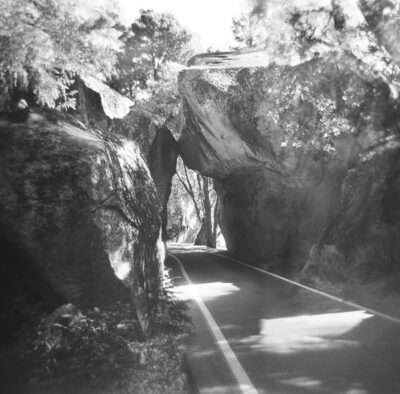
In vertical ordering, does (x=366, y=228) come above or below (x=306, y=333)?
above

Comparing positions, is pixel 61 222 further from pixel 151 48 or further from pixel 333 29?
pixel 151 48

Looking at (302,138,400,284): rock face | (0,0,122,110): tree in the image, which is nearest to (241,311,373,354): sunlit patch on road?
(302,138,400,284): rock face

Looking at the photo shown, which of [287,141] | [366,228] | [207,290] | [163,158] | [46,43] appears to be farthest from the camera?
[163,158]

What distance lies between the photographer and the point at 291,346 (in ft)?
24.0

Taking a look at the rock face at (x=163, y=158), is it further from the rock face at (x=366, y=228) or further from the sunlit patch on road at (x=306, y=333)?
the sunlit patch on road at (x=306, y=333)

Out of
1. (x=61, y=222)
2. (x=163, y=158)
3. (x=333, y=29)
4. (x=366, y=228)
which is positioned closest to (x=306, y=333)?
(x=61, y=222)

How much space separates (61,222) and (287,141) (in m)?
10.9

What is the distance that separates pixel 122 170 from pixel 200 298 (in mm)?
5910

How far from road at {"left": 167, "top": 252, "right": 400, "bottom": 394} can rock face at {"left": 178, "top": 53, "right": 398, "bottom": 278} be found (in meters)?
3.78

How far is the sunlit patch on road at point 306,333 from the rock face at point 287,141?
403 centimetres

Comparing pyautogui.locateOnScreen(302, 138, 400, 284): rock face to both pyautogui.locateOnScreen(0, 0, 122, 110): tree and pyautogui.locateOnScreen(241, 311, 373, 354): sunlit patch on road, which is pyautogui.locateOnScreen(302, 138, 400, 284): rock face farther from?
pyautogui.locateOnScreen(0, 0, 122, 110): tree

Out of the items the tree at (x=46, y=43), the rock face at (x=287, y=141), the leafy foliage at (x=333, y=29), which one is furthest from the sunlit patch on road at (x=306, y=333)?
the leafy foliage at (x=333, y=29)

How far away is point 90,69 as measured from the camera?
8.95m

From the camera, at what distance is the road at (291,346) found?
221 inches
